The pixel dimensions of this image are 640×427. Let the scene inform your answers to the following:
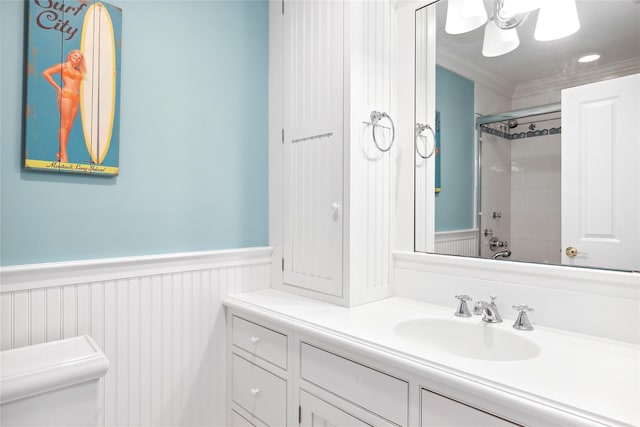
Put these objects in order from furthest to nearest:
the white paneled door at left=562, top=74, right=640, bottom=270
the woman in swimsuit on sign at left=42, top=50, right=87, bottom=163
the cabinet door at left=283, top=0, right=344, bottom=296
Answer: the cabinet door at left=283, top=0, right=344, bottom=296 < the woman in swimsuit on sign at left=42, top=50, right=87, bottom=163 < the white paneled door at left=562, top=74, right=640, bottom=270

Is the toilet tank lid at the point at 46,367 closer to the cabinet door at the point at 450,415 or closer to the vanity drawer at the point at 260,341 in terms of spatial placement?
the vanity drawer at the point at 260,341

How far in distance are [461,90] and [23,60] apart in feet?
5.43

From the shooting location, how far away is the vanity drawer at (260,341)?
56.0 inches

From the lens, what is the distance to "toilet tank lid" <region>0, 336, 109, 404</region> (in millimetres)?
970

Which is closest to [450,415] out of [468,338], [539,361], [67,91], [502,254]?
[539,361]

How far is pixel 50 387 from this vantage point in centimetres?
101

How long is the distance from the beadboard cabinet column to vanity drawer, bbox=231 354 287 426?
0.40 metres

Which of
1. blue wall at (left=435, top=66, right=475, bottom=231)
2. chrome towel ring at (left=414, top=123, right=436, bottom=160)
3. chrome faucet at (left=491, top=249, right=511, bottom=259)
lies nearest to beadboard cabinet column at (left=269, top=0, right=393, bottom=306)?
chrome towel ring at (left=414, top=123, right=436, bottom=160)

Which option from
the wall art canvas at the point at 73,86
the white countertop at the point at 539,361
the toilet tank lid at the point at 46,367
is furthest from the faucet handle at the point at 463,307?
the wall art canvas at the point at 73,86

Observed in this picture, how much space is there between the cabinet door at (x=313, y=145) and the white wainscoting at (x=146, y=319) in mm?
293

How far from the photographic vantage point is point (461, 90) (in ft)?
4.98

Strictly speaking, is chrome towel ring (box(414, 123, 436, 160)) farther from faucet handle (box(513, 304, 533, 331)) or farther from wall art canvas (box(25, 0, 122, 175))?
wall art canvas (box(25, 0, 122, 175))

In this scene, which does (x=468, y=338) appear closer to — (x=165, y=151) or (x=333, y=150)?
(x=333, y=150)

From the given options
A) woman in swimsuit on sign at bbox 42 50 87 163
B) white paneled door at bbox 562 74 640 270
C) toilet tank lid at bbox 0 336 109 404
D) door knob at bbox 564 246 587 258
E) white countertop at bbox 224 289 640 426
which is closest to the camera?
white countertop at bbox 224 289 640 426
